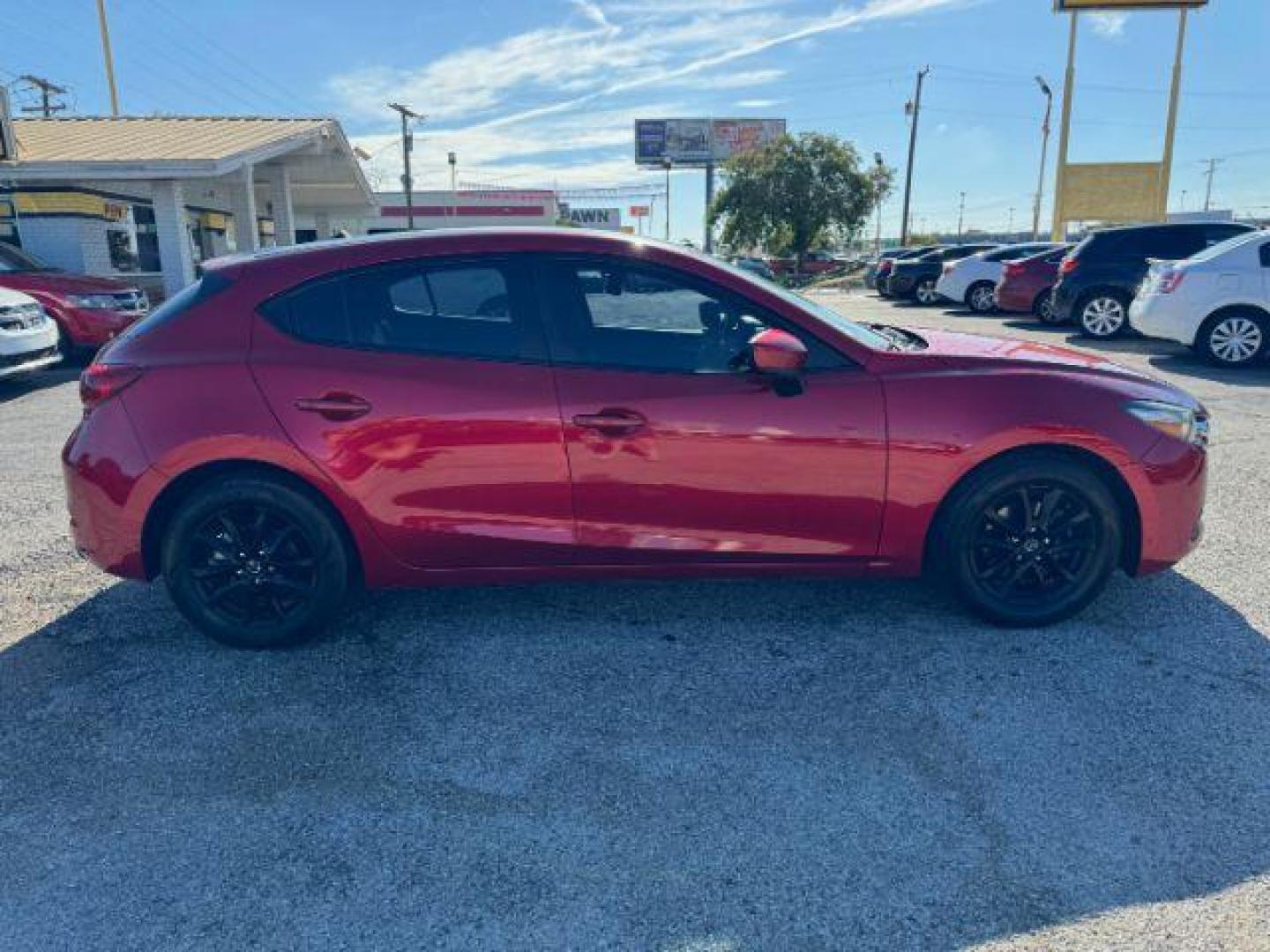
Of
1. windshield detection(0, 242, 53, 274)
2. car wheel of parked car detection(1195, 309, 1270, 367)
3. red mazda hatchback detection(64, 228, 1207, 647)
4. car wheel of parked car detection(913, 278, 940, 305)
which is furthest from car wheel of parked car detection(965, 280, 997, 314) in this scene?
windshield detection(0, 242, 53, 274)

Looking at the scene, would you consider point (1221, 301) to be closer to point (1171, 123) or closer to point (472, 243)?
point (472, 243)

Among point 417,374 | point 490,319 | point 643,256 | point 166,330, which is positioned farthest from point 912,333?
point 166,330

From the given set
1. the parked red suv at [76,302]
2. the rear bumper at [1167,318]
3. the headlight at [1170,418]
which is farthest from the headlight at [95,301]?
the rear bumper at [1167,318]

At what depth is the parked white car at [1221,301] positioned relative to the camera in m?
9.64

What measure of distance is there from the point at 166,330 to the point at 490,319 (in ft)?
4.11

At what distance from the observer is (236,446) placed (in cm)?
332

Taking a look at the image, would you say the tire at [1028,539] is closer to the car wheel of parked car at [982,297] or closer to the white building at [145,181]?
the white building at [145,181]

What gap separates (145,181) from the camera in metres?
17.0

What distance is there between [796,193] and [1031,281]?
35783mm

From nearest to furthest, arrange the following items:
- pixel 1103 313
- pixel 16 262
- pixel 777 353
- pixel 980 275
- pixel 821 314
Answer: pixel 777 353 < pixel 821 314 < pixel 16 262 < pixel 1103 313 < pixel 980 275

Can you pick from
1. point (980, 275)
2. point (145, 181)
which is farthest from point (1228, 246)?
point (145, 181)

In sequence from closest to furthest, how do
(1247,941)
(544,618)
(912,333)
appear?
(1247,941)
(544,618)
(912,333)

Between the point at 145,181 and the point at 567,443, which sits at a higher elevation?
the point at 145,181

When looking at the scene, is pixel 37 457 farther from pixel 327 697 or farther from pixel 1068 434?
pixel 1068 434
